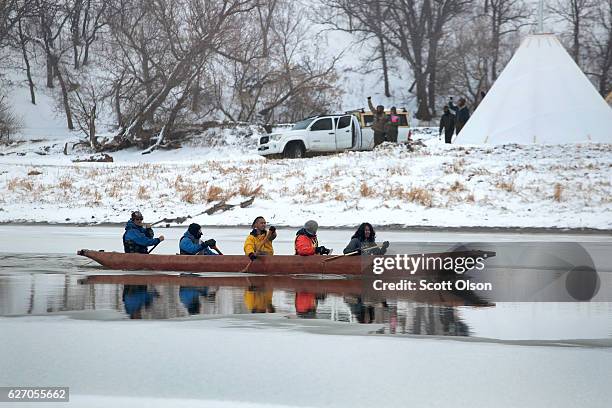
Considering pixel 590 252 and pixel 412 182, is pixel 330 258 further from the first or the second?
pixel 412 182

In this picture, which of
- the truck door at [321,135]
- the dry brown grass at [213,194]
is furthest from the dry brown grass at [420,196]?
the truck door at [321,135]

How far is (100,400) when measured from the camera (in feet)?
24.5

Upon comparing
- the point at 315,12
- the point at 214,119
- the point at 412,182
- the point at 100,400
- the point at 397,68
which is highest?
the point at 315,12

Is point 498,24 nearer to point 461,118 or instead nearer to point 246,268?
point 461,118

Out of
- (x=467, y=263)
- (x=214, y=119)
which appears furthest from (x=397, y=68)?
(x=467, y=263)

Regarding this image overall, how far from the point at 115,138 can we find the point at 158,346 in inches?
1666

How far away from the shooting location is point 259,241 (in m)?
16.0

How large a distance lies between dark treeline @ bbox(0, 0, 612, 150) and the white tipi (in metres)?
A: 20.4

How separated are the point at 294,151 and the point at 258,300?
25.3 m

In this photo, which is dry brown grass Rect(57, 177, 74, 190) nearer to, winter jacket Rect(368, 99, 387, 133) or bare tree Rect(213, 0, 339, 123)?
winter jacket Rect(368, 99, 387, 133)

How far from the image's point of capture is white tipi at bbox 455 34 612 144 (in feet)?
108

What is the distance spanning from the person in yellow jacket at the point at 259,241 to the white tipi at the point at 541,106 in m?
18.7

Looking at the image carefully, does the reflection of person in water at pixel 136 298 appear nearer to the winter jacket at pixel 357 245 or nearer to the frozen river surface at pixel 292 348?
the frozen river surface at pixel 292 348

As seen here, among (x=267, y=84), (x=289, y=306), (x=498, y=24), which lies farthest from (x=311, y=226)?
(x=498, y=24)
